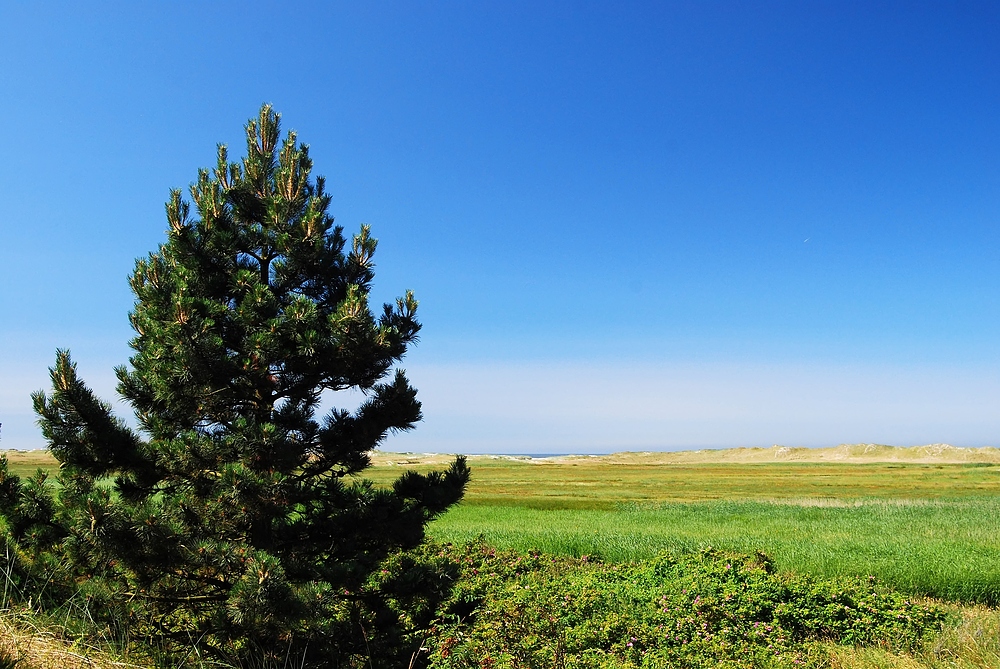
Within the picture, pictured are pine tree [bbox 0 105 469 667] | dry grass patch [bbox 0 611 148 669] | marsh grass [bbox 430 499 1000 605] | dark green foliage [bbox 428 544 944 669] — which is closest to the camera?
dry grass patch [bbox 0 611 148 669]

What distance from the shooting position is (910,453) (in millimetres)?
121438

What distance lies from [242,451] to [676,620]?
7311mm

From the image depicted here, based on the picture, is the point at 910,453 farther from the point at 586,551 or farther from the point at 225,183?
the point at 225,183

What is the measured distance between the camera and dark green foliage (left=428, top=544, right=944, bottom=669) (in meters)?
7.89

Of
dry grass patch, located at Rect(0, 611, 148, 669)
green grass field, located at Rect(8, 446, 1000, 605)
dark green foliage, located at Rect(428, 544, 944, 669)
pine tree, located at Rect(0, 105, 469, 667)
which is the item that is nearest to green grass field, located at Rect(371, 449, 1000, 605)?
green grass field, located at Rect(8, 446, 1000, 605)

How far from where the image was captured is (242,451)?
5945mm

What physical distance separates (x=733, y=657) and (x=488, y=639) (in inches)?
140

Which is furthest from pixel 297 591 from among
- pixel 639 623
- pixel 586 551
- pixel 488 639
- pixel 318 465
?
pixel 586 551

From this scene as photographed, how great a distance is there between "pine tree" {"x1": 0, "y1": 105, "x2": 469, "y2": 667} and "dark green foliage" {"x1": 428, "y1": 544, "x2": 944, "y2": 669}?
1869mm

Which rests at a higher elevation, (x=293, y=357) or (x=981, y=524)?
(x=293, y=357)

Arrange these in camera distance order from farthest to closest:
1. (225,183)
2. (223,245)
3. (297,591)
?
(225,183) < (223,245) < (297,591)

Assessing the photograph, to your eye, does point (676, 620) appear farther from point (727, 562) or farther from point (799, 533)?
point (799, 533)

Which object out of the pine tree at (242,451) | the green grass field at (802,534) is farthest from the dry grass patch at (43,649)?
the green grass field at (802,534)

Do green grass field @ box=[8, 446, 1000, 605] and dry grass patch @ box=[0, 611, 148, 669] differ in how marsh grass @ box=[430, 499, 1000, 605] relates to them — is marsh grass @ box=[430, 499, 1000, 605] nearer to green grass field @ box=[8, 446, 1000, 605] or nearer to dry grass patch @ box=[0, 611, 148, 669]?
green grass field @ box=[8, 446, 1000, 605]
